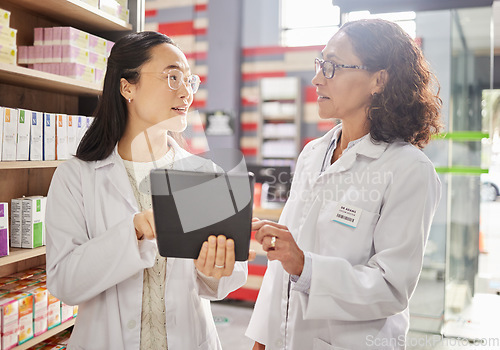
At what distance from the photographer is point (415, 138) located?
→ 142 cm

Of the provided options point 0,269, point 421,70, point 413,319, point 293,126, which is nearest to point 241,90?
point 293,126

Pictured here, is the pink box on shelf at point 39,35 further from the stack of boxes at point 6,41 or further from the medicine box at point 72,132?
the medicine box at point 72,132

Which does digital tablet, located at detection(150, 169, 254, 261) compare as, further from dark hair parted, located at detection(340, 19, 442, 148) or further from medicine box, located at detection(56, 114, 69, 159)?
medicine box, located at detection(56, 114, 69, 159)

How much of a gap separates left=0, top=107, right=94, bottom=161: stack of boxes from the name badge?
3.99 ft

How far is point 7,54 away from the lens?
1963mm

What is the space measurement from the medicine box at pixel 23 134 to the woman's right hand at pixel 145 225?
3.52 feet

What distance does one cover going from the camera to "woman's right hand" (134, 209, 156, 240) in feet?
3.79

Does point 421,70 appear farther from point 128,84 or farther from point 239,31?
point 239,31

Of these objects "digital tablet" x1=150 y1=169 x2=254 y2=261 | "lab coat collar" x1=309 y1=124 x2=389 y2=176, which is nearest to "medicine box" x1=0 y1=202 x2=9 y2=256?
"digital tablet" x1=150 y1=169 x2=254 y2=261

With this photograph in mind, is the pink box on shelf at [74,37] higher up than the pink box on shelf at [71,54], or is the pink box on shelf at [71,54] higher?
the pink box on shelf at [74,37]

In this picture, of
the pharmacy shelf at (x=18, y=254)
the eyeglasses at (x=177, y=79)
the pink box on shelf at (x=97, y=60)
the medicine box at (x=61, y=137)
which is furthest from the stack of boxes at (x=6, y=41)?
the eyeglasses at (x=177, y=79)

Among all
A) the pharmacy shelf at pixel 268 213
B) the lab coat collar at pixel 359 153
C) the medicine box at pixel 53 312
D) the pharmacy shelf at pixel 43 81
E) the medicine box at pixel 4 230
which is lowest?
the medicine box at pixel 53 312

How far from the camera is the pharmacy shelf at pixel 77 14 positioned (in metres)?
2.19

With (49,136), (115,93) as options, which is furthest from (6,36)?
(115,93)
